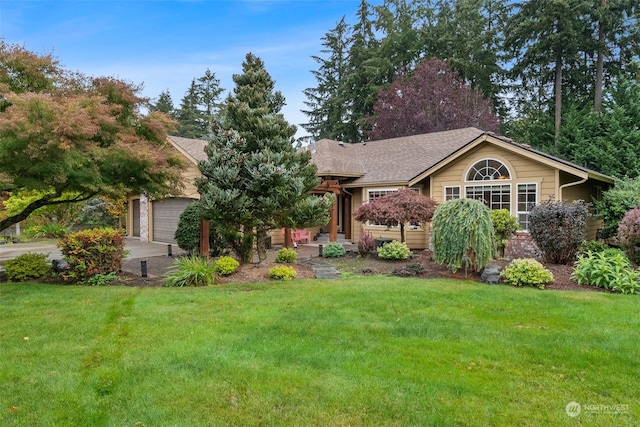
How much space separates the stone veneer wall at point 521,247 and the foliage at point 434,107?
13.1 m

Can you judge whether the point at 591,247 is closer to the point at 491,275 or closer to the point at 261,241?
the point at 491,275

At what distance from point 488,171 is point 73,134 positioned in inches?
447

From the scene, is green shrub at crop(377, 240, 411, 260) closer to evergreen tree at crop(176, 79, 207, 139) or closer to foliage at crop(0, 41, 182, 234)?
foliage at crop(0, 41, 182, 234)

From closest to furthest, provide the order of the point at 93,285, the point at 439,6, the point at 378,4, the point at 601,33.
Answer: the point at 93,285, the point at 601,33, the point at 439,6, the point at 378,4

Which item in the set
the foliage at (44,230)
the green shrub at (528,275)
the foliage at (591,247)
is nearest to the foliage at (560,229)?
the foliage at (591,247)

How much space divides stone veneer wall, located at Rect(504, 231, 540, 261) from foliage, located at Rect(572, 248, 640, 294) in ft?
9.24

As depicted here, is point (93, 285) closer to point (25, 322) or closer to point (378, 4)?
point (25, 322)

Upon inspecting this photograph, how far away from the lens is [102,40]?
9.83 m

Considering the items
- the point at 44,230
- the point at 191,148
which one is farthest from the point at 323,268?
the point at 44,230

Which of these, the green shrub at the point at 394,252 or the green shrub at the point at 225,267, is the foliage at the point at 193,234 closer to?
the green shrub at the point at 225,267

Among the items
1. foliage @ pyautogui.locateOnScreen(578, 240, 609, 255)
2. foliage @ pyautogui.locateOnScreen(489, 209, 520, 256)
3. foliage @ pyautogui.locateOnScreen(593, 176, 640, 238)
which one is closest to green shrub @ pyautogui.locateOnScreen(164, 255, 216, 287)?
foliage @ pyautogui.locateOnScreen(489, 209, 520, 256)

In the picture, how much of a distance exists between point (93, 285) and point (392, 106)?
20.9 meters

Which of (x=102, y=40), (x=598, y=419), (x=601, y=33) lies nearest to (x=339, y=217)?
(x=102, y=40)

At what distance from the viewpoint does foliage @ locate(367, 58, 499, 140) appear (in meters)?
23.2
